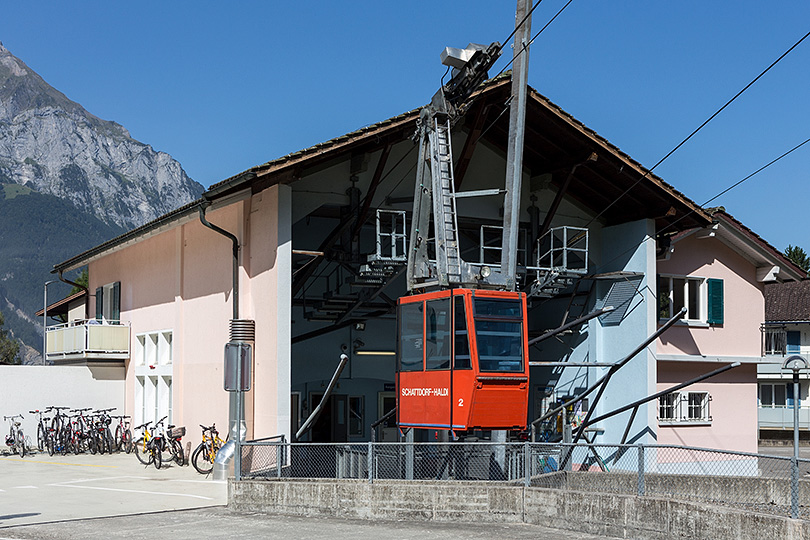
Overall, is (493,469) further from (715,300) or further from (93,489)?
(715,300)

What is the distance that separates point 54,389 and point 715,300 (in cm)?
1919

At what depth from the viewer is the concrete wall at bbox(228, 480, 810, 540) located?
39.7 ft

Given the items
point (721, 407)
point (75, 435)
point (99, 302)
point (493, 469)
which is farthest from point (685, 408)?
point (99, 302)

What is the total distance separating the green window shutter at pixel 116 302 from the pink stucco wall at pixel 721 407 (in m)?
16.5

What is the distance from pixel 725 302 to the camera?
2602 cm

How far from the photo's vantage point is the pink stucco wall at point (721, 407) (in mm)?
24547

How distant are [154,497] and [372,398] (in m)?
10.1

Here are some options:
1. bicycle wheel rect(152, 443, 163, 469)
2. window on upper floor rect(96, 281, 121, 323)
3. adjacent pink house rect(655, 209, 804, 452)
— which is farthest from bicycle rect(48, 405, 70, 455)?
adjacent pink house rect(655, 209, 804, 452)

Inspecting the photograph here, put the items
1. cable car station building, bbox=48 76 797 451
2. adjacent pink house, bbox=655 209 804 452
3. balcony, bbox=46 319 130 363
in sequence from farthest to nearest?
balcony, bbox=46 319 130 363 < adjacent pink house, bbox=655 209 804 452 < cable car station building, bbox=48 76 797 451

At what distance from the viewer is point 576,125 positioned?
21.2 m

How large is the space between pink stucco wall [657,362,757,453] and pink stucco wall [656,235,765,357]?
46cm

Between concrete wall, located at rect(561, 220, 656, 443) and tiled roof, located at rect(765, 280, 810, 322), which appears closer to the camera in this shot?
concrete wall, located at rect(561, 220, 656, 443)

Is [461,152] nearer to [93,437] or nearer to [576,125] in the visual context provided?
[576,125]

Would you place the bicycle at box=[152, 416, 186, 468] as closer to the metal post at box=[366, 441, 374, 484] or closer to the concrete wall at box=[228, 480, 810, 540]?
the concrete wall at box=[228, 480, 810, 540]
